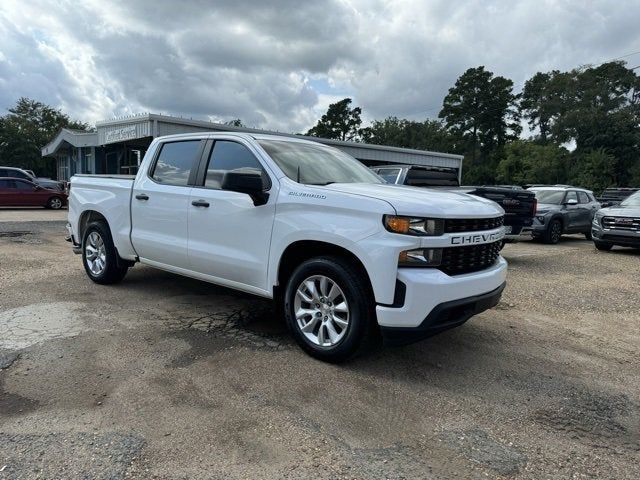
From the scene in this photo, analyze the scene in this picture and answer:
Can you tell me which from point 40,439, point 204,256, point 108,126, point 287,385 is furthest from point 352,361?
point 108,126

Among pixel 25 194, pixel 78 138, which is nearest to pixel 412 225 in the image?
pixel 25 194

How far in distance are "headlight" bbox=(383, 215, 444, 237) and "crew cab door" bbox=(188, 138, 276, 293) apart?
1165 millimetres

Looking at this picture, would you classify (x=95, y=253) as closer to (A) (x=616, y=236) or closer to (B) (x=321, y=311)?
(B) (x=321, y=311)

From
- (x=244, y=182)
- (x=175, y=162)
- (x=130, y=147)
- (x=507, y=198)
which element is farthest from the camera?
(x=130, y=147)

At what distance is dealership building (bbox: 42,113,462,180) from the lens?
1989 cm

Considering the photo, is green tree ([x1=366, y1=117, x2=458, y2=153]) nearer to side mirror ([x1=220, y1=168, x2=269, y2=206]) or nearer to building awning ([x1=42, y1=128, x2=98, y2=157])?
building awning ([x1=42, y1=128, x2=98, y2=157])

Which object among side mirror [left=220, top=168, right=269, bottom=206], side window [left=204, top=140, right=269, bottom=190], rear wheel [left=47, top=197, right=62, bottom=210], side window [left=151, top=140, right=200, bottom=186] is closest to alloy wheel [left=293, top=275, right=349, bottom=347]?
side mirror [left=220, top=168, right=269, bottom=206]

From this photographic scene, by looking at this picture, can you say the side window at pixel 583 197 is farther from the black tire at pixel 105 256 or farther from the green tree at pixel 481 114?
the green tree at pixel 481 114

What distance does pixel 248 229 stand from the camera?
14.5ft

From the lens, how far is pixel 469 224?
12.6 feet

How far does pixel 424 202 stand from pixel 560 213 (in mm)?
11637

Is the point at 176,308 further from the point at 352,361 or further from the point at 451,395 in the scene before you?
the point at 451,395

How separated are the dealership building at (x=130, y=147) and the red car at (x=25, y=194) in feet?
12.4

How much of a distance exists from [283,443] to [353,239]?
4.97ft
